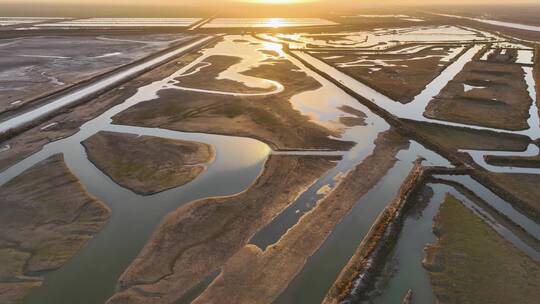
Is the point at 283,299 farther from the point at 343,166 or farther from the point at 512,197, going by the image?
the point at 512,197

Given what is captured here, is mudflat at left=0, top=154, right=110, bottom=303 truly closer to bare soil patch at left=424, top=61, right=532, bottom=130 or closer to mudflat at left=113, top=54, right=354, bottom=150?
mudflat at left=113, top=54, right=354, bottom=150

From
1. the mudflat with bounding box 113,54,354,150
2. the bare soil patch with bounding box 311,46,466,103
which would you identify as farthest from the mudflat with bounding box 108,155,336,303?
the bare soil patch with bounding box 311,46,466,103

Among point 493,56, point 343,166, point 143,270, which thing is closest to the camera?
point 143,270

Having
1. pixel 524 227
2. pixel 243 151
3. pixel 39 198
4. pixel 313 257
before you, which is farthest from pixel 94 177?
pixel 524 227

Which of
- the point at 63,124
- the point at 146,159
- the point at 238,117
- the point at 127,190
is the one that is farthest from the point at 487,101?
the point at 63,124

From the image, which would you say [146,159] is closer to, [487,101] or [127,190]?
[127,190]

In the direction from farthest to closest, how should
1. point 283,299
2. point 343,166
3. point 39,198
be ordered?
1. point 343,166
2. point 39,198
3. point 283,299
